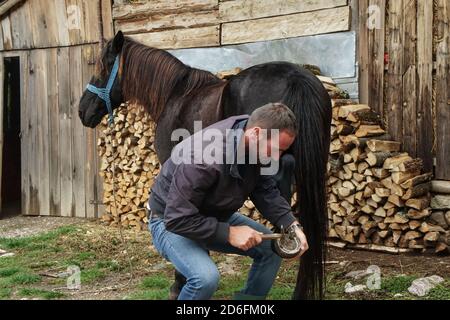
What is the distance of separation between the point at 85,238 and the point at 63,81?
8.95ft

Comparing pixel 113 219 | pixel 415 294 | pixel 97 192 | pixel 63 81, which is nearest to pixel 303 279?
pixel 415 294

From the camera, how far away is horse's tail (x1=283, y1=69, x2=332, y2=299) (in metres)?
4.09

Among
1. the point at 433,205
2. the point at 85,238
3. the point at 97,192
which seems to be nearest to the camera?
the point at 433,205

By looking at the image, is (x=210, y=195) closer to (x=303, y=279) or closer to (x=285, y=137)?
(x=285, y=137)

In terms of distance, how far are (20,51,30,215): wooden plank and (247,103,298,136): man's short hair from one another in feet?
23.2

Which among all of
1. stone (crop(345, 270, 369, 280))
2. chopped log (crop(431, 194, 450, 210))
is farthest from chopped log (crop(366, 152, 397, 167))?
stone (crop(345, 270, 369, 280))

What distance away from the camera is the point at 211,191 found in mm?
3193

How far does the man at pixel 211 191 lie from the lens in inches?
119

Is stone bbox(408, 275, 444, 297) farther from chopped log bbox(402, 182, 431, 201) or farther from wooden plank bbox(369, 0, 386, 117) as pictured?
wooden plank bbox(369, 0, 386, 117)

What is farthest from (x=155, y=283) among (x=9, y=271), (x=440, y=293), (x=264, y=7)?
(x=264, y=7)

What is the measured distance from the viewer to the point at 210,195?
3.20m

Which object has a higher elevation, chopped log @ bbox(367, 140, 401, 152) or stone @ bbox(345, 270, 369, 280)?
chopped log @ bbox(367, 140, 401, 152)

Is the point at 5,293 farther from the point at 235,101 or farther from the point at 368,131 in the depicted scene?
the point at 368,131

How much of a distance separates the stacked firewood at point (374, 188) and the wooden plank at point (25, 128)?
5220 mm
